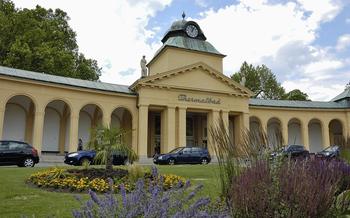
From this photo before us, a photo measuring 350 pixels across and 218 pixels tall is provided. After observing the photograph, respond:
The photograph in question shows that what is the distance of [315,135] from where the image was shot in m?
43.8

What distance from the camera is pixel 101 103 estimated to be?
102ft

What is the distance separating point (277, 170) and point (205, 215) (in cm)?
139

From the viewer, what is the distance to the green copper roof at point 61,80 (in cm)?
2698

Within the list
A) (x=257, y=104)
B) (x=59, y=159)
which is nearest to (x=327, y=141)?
(x=257, y=104)

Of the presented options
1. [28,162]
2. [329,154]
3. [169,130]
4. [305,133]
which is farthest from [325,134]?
[329,154]

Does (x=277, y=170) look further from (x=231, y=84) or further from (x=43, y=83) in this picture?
(x=231, y=84)

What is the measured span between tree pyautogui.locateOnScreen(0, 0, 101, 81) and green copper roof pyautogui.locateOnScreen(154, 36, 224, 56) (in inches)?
441

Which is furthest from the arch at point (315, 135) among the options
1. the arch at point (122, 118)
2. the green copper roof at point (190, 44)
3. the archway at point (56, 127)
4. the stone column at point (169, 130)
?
the archway at point (56, 127)

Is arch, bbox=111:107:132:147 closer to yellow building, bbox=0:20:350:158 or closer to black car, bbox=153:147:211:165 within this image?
yellow building, bbox=0:20:350:158

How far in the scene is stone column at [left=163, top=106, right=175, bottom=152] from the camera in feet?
106

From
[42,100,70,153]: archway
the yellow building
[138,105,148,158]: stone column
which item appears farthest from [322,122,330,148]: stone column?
[42,100,70,153]: archway

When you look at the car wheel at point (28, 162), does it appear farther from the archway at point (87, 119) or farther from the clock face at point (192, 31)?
the clock face at point (192, 31)

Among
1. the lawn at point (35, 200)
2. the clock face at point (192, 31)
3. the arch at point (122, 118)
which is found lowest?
the lawn at point (35, 200)

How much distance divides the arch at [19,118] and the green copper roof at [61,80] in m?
2.04
